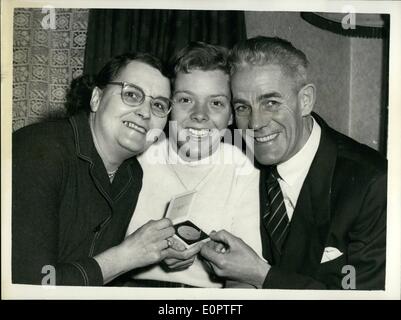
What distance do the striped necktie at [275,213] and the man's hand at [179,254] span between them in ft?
0.87

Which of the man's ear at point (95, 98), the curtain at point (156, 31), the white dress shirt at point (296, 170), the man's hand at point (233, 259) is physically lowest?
the man's hand at point (233, 259)

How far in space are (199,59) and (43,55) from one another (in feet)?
1.88

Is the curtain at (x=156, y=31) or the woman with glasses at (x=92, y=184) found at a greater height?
the curtain at (x=156, y=31)

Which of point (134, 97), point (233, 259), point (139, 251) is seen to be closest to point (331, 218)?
point (233, 259)

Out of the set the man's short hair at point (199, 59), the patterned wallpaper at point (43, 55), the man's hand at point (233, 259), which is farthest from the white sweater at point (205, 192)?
the patterned wallpaper at point (43, 55)

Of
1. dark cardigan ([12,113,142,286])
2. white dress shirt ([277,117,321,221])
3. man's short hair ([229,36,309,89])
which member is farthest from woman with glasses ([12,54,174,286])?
white dress shirt ([277,117,321,221])

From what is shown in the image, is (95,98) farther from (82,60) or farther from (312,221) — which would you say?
(312,221)

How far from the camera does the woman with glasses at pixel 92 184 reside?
2148 millimetres

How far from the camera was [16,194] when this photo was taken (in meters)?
2.18

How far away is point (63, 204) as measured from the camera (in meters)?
2.15

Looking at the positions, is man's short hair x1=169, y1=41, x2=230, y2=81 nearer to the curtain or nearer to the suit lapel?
the curtain

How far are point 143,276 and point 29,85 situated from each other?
82cm

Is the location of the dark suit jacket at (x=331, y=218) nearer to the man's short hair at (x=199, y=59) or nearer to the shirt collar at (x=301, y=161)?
the shirt collar at (x=301, y=161)

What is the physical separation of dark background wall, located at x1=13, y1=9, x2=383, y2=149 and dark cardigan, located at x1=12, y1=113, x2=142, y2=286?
11cm
